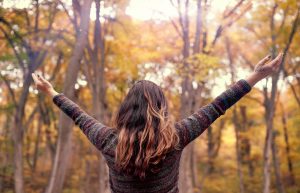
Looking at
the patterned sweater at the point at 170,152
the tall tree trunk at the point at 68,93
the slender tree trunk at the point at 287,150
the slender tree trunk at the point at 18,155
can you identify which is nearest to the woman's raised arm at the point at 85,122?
the patterned sweater at the point at 170,152

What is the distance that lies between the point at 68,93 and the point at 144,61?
9.54m

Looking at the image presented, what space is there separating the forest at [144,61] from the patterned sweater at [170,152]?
554 centimetres

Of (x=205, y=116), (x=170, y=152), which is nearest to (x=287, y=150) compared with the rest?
(x=205, y=116)

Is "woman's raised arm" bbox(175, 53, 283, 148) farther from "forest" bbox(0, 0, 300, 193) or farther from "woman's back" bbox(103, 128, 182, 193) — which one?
"forest" bbox(0, 0, 300, 193)

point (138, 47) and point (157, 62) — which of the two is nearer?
point (138, 47)

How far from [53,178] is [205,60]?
5200mm

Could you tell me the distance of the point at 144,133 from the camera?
189 centimetres

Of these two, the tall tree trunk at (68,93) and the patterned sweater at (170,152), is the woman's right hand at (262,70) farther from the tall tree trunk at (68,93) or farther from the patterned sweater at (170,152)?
the tall tree trunk at (68,93)

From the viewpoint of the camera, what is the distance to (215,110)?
2018 mm

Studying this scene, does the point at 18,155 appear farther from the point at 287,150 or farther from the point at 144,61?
the point at 287,150

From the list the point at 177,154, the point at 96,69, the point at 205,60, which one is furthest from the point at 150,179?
the point at 96,69

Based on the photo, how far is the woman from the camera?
6.15 ft

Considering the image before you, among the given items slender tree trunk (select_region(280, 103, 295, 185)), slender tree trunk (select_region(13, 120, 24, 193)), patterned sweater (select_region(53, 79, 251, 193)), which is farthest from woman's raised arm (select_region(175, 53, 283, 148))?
slender tree trunk (select_region(280, 103, 295, 185))

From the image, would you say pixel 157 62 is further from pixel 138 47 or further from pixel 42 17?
pixel 42 17
